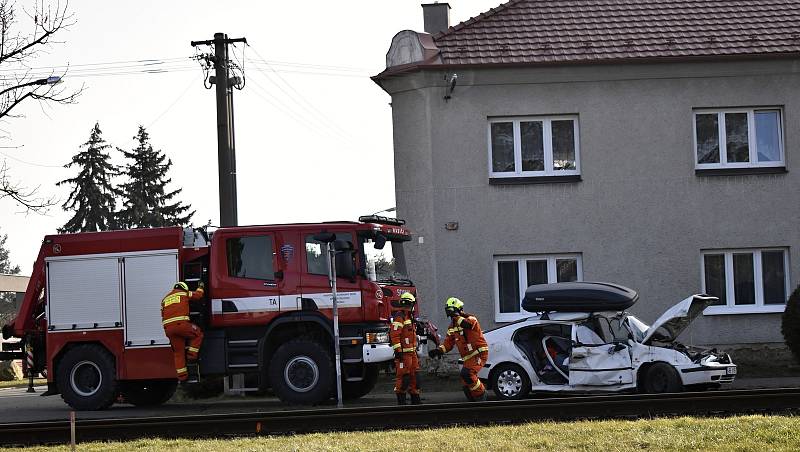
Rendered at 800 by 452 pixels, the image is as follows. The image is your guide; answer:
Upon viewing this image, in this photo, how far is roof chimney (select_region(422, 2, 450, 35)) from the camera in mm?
24453

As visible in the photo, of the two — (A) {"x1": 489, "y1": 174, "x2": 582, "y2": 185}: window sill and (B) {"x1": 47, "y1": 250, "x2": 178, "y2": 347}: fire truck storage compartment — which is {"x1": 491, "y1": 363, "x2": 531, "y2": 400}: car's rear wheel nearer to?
(B) {"x1": 47, "y1": 250, "x2": 178, "y2": 347}: fire truck storage compartment

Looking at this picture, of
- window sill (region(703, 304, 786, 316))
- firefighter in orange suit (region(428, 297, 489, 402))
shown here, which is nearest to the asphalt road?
firefighter in orange suit (region(428, 297, 489, 402))

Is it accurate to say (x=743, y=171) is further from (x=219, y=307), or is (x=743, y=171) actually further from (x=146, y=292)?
(x=146, y=292)

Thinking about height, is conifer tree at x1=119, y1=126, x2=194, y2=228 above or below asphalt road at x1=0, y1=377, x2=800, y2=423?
above

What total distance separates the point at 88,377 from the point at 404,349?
5.45m

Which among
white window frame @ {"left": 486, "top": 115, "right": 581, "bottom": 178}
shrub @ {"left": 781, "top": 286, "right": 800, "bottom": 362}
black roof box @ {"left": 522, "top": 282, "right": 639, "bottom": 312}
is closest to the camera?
black roof box @ {"left": 522, "top": 282, "right": 639, "bottom": 312}

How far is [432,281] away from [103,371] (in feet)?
22.3

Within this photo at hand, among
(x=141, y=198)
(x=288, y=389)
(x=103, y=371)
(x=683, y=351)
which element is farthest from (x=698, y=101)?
(x=141, y=198)

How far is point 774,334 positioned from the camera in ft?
73.6

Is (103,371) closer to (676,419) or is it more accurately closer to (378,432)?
(378,432)

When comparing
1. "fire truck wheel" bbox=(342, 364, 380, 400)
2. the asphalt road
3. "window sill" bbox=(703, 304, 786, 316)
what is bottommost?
the asphalt road

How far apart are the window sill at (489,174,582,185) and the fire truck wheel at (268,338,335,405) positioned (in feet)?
21.8

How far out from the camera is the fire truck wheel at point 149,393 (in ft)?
63.8

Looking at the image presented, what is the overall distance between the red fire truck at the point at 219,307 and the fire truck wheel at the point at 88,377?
2cm
